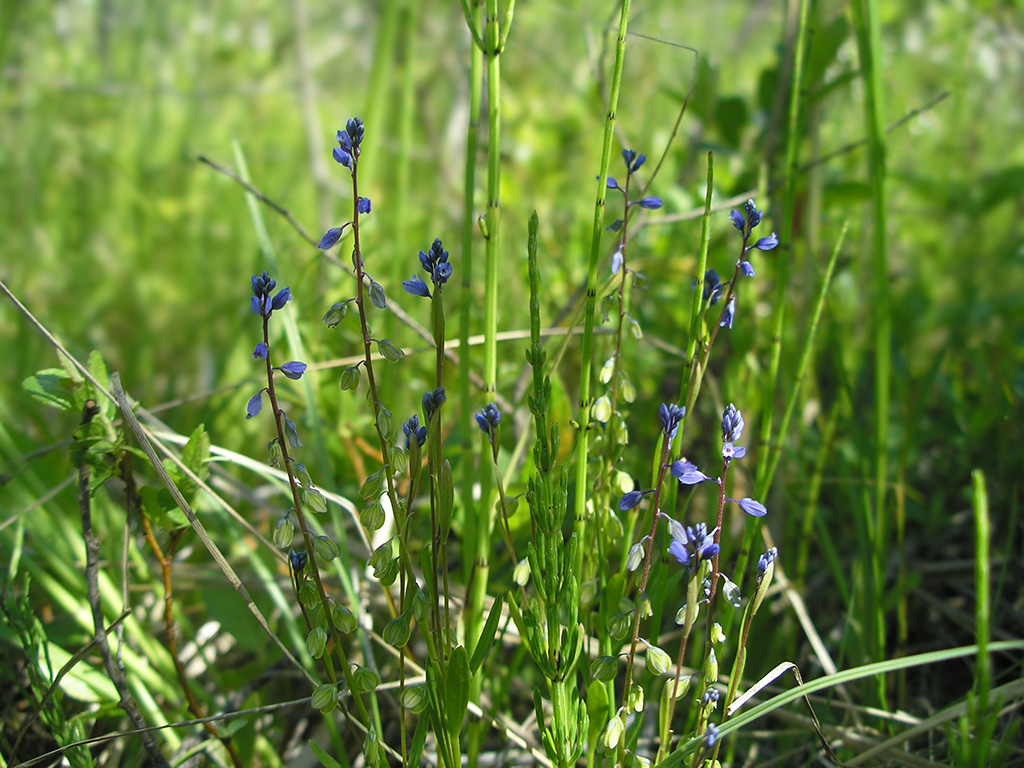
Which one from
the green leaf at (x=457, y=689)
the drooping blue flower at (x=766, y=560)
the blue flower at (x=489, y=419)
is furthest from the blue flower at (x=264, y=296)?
the drooping blue flower at (x=766, y=560)

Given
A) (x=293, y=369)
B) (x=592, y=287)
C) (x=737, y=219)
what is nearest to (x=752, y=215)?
(x=737, y=219)

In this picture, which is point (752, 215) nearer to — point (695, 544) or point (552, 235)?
point (695, 544)

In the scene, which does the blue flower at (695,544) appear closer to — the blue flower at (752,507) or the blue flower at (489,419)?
the blue flower at (752,507)

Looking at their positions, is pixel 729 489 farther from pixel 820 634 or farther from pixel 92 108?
pixel 92 108

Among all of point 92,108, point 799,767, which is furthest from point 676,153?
point 92,108

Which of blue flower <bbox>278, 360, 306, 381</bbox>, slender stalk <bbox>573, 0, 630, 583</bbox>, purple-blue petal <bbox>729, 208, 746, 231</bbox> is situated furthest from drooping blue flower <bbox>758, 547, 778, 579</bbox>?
blue flower <bbox>278, 360, 306, 381</bbox>
